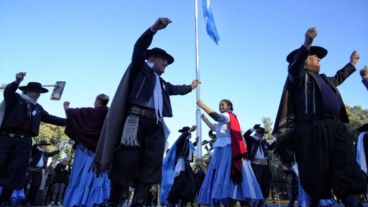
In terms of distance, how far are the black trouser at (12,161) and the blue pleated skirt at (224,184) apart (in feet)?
12.0

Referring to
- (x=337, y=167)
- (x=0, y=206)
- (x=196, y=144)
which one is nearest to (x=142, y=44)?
(x=337, y=167)

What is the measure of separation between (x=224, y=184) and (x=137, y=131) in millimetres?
3659

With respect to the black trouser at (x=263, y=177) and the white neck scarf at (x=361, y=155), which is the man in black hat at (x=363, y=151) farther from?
the black trouser at (x=263, y=177)

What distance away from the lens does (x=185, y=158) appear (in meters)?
11.7

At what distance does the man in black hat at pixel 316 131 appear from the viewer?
3.36 meters

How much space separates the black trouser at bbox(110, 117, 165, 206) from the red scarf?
11.0 ft

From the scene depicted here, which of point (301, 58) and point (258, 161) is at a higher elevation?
point (258, 161)

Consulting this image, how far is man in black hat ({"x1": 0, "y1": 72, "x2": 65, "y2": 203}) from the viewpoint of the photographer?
6422 mm

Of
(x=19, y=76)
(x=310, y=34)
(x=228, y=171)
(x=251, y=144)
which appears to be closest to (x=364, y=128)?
(x=251, y=144)

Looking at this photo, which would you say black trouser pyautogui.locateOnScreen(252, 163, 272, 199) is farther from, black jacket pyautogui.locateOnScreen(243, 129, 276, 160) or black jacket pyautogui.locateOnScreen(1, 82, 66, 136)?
black jacket pyautogui.locateOnScreen(1, 82, 66, 136)

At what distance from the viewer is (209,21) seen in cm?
1741

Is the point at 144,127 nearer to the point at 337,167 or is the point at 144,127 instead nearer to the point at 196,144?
the point at 337,167

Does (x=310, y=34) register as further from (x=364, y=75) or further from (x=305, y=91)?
(x=364, y=75)

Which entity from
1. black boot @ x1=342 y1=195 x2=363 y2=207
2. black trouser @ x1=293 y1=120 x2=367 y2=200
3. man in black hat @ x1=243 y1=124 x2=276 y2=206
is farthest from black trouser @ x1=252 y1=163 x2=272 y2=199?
black boot @ x1=342 y1=195 x2=363 y2=207
